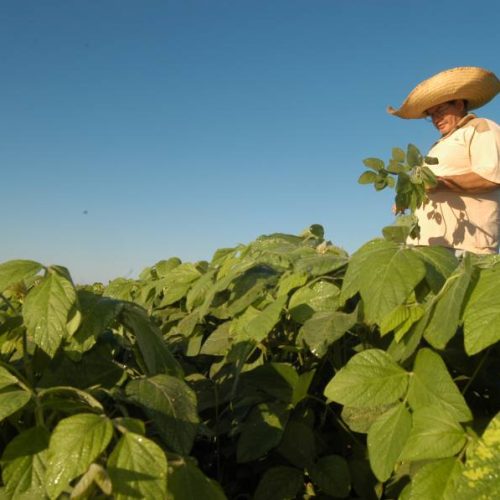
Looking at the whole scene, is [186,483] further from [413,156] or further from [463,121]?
[463,121]

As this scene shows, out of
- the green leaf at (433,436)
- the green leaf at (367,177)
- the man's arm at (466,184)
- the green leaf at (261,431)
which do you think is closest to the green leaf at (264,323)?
the green leaf at (261,431)

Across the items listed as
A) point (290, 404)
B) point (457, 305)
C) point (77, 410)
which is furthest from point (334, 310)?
point (77, 410)

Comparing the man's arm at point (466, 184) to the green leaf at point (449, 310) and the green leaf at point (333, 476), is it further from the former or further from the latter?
the green leaf at point (449, 310)

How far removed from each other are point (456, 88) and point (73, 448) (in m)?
3.97

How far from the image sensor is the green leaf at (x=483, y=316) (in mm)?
982

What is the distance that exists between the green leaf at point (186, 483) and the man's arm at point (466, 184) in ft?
9.73

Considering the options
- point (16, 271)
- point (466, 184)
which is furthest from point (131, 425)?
point (466, 184)

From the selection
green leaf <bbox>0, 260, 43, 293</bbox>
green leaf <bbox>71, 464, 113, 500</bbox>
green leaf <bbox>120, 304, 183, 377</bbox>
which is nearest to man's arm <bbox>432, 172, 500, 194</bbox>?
green leaf <bbox>120, 304, 183, 377</bbox>

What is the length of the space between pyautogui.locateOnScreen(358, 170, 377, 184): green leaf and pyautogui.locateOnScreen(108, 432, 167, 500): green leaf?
5.99 feet

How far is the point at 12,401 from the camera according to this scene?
3.14 ft

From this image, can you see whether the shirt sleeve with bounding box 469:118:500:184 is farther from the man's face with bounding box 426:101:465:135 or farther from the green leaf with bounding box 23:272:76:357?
the green leaf with bounding box 23:272:76:357

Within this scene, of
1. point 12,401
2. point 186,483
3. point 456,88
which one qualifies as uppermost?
point 456,88

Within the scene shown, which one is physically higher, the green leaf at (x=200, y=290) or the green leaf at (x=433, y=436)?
the green leaf at (x=200, y=290)

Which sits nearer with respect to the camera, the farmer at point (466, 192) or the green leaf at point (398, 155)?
the green leaf at point (398, 155)
